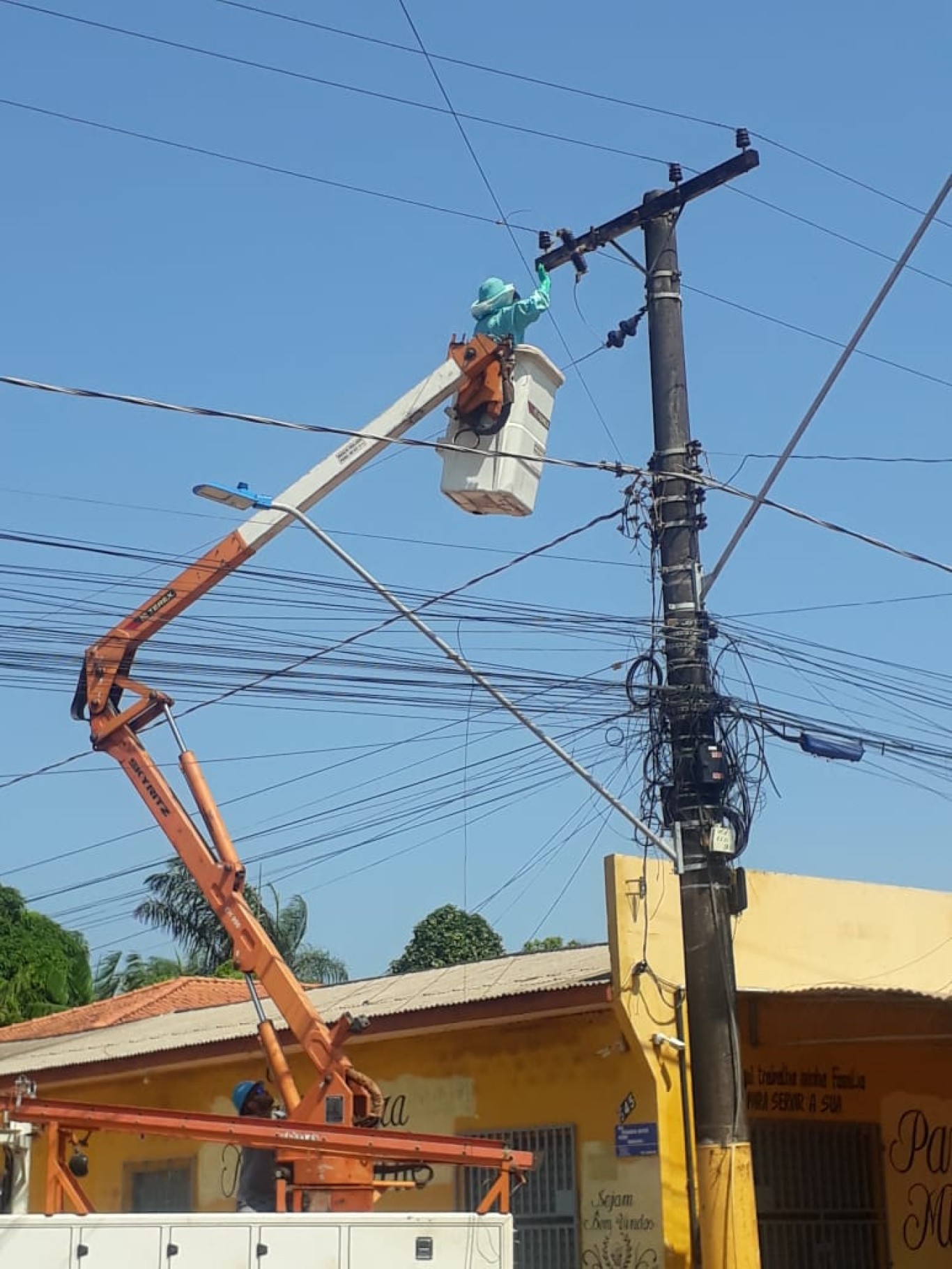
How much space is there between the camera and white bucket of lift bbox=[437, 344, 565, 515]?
48.0 ft

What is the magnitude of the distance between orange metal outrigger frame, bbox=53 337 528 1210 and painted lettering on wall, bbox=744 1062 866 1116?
4.18m

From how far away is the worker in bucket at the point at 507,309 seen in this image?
49.3ft

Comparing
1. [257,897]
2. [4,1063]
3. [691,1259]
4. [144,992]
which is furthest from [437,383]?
[257,897]

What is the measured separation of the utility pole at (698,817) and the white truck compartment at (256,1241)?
2.51 metres

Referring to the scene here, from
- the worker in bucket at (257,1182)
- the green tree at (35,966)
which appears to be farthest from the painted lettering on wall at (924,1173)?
the green tree at (35,966)

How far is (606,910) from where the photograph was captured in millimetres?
15352

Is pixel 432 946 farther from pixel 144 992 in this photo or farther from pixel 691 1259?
pixel 691 1259

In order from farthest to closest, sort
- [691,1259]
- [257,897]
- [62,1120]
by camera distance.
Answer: [257,897] → [691,1259] → [62,1120]

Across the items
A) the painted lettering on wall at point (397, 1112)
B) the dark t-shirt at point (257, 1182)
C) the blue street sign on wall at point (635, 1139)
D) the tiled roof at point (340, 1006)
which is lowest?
the dark t-shirt at point (257, 1182)

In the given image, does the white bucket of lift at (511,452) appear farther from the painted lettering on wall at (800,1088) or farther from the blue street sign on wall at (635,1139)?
the painted lettering on wall at (800,1088)

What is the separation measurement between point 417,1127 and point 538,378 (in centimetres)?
773

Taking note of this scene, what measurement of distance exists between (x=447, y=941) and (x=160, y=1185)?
30.3 meters

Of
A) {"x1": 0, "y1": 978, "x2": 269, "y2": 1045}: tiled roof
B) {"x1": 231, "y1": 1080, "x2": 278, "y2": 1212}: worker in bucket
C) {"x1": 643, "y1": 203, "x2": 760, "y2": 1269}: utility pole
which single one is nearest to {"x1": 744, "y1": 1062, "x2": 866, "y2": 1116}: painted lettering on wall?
{"x1": 643, "y1": 203, "x2": 760, "y2": 1269}: utility pole

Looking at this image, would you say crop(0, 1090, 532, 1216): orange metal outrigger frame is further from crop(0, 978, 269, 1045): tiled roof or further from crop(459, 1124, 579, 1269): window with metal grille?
crop(0, 978, 269, 1045): tiled roof
